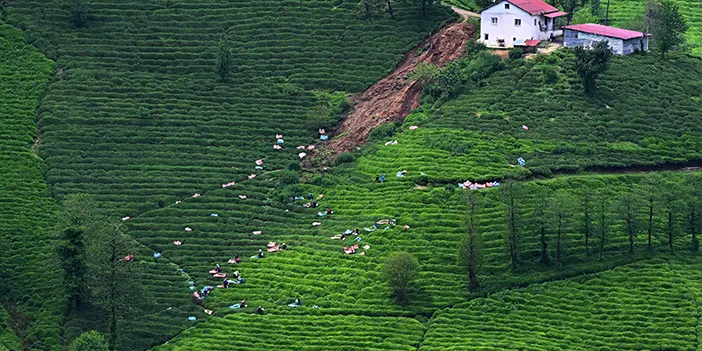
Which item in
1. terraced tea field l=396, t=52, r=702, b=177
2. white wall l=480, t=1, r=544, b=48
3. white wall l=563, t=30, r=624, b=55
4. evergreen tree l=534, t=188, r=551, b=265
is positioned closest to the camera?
evergreen tree l=534, t=188, r=551, b=265

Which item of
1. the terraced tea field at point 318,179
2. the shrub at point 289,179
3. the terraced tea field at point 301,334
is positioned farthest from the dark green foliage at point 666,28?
the terraced tea field at point 301,334

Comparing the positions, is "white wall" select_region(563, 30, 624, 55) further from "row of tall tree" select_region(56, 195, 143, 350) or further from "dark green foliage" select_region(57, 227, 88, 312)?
"dark green foliage" select_region(57, 227, 88, 312)

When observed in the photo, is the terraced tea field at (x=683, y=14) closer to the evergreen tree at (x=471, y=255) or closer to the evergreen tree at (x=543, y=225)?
the evergreen tree at (x=543, y=225)

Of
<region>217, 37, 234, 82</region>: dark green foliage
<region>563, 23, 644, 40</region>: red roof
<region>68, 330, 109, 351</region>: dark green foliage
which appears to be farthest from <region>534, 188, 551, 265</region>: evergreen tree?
<region>217, 37, 234, 82</region>: dark green foliage

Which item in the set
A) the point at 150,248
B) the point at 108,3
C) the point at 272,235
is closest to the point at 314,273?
the point at 272,235

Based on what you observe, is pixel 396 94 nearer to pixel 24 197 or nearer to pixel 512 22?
pixel 512 22
